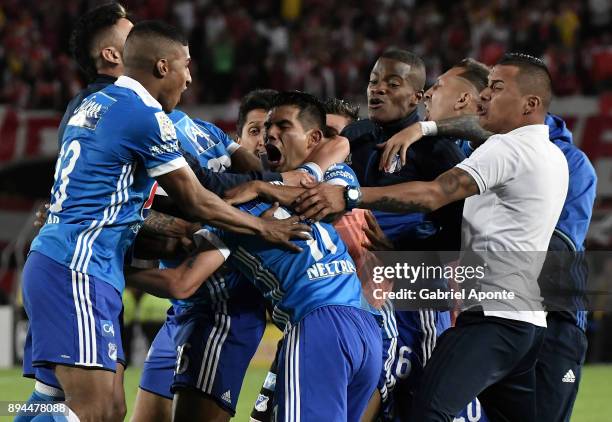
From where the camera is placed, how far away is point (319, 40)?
1980cm

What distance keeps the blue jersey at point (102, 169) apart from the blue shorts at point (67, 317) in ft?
0.22

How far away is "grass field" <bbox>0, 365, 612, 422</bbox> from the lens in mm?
10727

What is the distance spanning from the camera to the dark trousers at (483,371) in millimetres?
5309

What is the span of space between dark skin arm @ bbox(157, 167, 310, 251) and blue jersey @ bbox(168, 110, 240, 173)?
113 centimetres

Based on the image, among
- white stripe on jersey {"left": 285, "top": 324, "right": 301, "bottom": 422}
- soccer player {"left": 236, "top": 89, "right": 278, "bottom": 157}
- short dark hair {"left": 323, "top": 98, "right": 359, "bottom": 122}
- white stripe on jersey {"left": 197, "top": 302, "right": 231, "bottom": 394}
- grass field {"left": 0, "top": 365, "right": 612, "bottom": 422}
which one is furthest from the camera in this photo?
grass field {"left": 0, "top": 365, "right": 612, "bottom": 422}

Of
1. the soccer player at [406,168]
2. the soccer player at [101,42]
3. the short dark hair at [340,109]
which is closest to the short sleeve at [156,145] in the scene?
the soccer player at [101,42]

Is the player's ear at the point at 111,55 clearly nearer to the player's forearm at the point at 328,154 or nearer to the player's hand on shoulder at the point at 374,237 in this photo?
the player's forearm at the point at 328,154

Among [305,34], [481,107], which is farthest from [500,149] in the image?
[305,34]

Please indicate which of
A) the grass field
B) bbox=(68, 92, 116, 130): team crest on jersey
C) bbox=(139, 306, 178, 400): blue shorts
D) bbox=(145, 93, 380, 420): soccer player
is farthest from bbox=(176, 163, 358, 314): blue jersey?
the grass field

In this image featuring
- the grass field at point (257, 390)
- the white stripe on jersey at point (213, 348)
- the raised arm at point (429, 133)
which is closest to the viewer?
the white stripe on jersey at point (213, 348)

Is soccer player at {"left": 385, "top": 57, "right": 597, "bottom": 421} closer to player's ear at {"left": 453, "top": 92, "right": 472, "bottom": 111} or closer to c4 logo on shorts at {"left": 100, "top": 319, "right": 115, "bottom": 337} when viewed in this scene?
player's ear at {"left": 453, "top": 92, "right": 472, "bottom": 111}

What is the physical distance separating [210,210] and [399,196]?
966 mm

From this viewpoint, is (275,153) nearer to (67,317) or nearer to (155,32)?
(155,32)

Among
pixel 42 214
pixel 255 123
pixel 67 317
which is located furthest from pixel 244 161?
pixel 67 317
